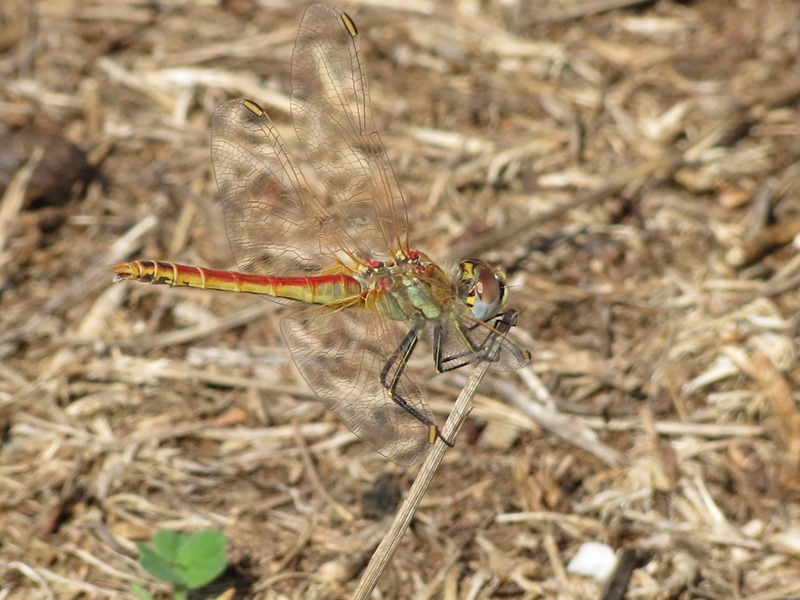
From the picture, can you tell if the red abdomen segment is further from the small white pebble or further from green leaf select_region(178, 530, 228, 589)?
the small white pebble

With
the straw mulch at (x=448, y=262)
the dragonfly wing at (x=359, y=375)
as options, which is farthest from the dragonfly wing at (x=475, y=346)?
the straw mulch at (x=448, y=262)

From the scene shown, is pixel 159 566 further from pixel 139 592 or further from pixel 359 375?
pixel 359 375

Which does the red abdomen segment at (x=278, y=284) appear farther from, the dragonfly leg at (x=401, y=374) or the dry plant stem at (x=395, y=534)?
the dry plant stem at (x=395, y=534)

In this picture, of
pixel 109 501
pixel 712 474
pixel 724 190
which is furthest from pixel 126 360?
pixel 724 190

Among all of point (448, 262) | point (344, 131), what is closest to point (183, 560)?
point (448, 262)

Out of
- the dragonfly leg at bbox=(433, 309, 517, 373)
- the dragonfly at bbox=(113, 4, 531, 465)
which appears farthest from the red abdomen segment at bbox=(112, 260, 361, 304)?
the dragonfly leg at bbox=(433, 309, 517, 373)
